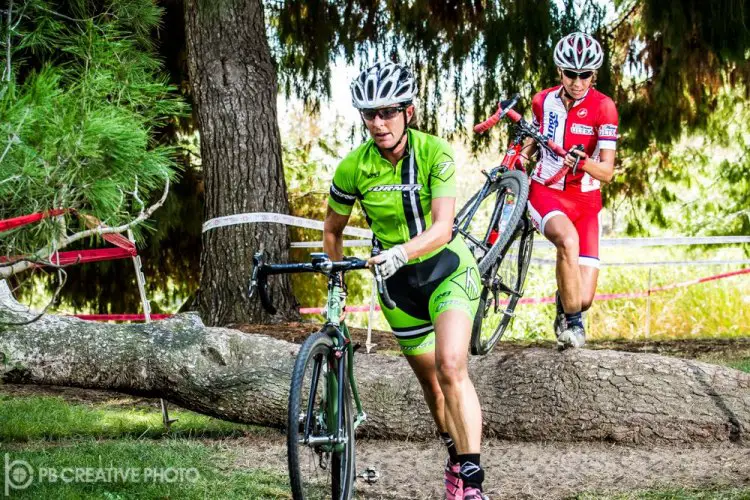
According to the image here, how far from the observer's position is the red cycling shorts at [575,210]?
6496 millimetres

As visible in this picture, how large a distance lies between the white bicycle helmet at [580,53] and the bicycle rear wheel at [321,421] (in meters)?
2.67

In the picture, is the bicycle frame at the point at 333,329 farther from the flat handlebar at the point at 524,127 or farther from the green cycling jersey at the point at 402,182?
the flat handlebar at the point at 524,127

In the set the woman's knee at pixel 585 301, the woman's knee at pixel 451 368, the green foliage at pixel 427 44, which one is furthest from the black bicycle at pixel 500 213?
the green foliage at pixel 427 44

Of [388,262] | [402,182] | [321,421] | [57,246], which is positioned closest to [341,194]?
[402,182]

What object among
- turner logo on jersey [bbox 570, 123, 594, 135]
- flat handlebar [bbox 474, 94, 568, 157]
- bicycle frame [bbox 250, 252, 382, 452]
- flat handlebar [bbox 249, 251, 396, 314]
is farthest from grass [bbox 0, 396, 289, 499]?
turner logo on jersey [bbox 570, 123, 594, 135]

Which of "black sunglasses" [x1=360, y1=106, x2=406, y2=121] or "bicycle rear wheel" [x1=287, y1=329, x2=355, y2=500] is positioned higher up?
"black sunglasses" [x1=360, y1=106, x2=406, y2=121]

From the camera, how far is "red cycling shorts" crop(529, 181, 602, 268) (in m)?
6.50

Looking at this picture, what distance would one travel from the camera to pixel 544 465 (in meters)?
5.61

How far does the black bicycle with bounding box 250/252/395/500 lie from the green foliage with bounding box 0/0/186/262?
24.8 inches

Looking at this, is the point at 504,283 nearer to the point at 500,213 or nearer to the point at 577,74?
the point at 500,213

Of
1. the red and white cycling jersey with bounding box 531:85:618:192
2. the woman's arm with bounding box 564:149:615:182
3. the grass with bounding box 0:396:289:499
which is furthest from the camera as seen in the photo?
the red and white cycling jersey with bounding box 531:85:618:192

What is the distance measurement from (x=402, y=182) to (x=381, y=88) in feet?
1.39

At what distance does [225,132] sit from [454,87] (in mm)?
2538

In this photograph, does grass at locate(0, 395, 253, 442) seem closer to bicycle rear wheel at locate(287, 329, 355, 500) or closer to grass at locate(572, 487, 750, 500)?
bicycle rear wheel at locate(287, 329, 355, 500)
